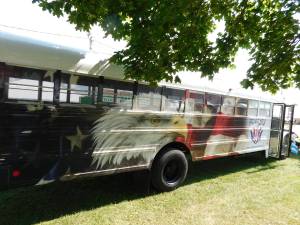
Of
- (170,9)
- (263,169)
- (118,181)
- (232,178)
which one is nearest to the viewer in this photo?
(170,9)

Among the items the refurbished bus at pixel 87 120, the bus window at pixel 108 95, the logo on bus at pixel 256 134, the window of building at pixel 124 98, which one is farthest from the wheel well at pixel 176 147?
the logo on bus at pixel 256 134

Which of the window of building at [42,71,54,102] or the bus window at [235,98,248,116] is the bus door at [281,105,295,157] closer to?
the bus window at [235,98,248,116]

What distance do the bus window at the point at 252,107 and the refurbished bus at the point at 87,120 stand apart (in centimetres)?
153

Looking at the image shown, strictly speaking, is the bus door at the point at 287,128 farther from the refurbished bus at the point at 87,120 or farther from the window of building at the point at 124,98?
the window of building at the point at 124,98

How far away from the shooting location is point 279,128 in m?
9.92

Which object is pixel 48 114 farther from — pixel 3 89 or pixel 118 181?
pixel 118 181

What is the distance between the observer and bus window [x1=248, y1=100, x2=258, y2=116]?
8295 mm

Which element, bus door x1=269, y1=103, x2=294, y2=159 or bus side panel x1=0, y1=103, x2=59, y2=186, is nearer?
bus side panel x1=0, y1=103, x2=59, y2=186

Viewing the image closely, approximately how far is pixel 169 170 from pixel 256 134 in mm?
3561

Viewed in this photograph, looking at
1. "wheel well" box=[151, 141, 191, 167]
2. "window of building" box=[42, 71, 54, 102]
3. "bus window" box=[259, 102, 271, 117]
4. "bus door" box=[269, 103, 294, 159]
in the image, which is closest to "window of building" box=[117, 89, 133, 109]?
"window of building" box=[42, 71, 54, 102]

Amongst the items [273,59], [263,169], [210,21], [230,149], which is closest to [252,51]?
[273,59]

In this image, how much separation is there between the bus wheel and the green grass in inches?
7.1

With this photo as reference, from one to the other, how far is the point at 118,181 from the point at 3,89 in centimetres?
338

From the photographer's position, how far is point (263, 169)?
8758 mm
